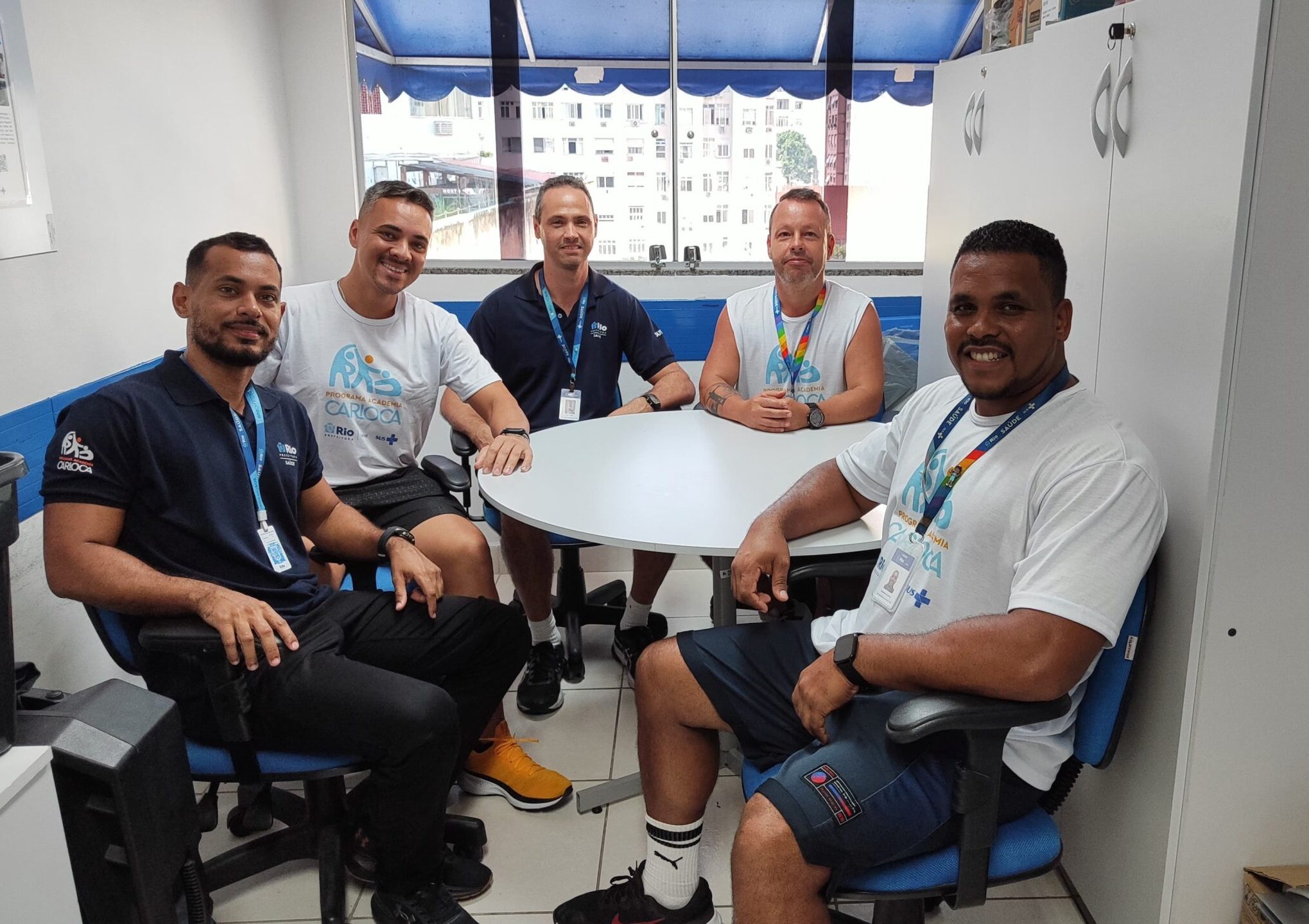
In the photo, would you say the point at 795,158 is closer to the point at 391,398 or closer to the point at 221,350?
the point at 391,398

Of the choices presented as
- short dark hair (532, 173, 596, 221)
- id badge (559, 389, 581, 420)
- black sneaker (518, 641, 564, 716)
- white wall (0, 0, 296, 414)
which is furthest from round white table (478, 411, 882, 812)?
white wall (0, 0, 296, 414)

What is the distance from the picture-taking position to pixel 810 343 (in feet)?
9.86

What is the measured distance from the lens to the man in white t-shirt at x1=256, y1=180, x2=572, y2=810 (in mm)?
2535

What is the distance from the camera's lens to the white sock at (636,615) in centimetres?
329

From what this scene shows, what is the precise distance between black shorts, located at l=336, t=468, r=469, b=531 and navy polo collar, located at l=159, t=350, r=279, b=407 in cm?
71

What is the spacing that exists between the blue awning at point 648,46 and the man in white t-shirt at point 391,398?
1.81 metres

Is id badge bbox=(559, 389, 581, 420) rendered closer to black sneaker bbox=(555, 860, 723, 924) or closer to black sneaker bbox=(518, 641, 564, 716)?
black sneaker bbox=(518, 641, 564, 716)

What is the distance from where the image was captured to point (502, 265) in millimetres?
4277

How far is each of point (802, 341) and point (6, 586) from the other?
2206 millimetres

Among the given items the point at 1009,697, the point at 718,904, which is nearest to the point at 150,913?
the point at 718,904

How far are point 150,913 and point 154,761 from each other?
0.25 metres

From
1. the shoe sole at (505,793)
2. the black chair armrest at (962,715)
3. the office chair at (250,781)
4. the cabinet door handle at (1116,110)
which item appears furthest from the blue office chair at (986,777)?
the shoe sole at (505,793)

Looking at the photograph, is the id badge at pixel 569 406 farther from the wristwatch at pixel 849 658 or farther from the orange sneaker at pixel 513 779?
the wristwatch at pixel 849 658

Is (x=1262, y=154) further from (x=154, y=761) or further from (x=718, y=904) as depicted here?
(x=154, y=761)
